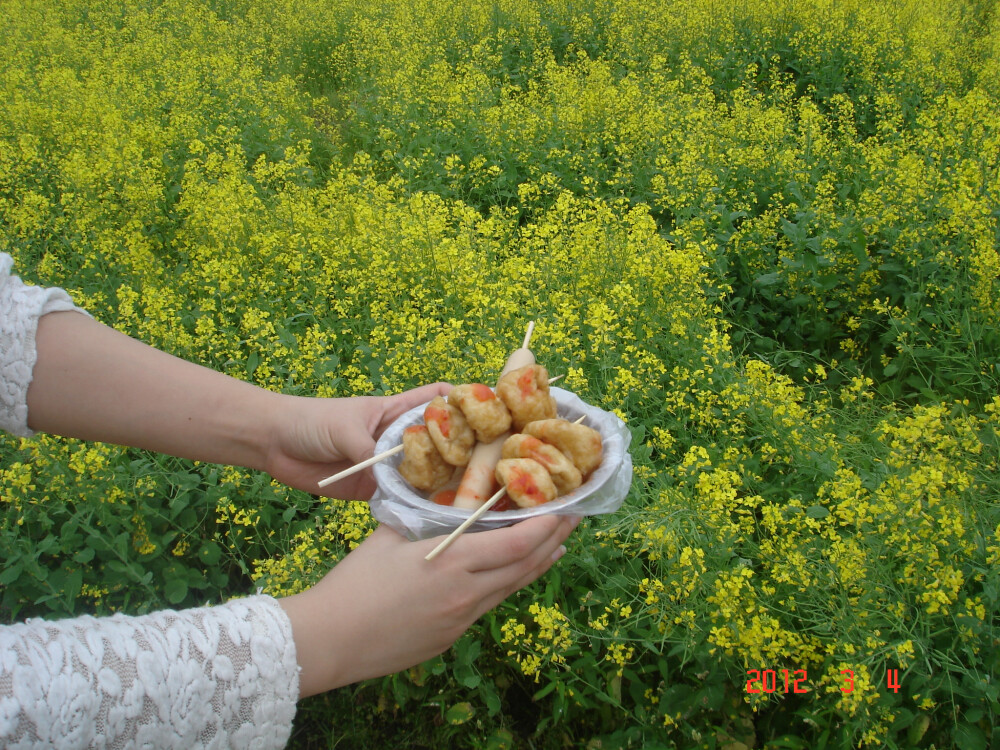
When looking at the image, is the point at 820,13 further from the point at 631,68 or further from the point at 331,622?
the point at 331,622

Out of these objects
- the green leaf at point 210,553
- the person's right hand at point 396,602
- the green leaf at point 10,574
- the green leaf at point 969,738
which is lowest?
the green leaf at point 969,738

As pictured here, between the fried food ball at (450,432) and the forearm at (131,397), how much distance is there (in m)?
0.47

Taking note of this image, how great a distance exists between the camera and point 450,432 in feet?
5.04

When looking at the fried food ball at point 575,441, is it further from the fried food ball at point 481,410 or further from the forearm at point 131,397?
the forearm at point 131,397

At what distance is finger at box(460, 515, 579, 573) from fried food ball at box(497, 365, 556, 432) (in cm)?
29

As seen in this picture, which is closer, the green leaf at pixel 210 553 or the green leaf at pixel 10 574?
the green leaf at pixel 10 574

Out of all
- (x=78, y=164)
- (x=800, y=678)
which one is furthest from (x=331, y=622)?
(x=78, y=164)

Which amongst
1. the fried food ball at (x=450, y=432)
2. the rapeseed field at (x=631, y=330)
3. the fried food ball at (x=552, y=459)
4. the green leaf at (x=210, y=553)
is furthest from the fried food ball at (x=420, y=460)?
the green leaf at (x=210, y=553)

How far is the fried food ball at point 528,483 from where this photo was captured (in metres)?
1.40

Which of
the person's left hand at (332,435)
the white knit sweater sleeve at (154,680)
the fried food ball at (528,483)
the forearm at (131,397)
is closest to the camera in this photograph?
the white knit sweater sleeve at (154,680)

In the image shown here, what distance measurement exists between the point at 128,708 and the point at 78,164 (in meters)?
4.42

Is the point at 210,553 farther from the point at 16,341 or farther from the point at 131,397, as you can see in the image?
the point at 16,341
